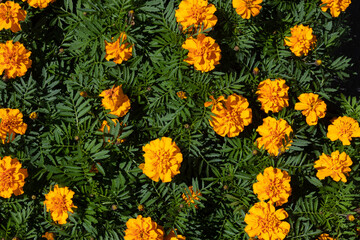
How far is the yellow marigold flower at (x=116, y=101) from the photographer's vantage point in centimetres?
204

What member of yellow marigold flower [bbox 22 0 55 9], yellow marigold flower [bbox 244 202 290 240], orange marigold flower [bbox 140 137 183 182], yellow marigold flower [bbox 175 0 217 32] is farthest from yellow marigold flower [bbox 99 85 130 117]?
yellow marigold flower [bbox 244 202 290 240]

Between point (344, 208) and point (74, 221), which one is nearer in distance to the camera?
point (74, 221)

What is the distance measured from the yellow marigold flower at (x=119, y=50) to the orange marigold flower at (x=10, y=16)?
0.51 meters

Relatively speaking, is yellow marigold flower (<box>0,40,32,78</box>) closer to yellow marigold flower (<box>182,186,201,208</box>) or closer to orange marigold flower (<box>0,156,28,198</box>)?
orange marigold flower (<box>0,156,28,198</box>)

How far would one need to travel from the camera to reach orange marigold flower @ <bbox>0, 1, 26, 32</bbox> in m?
2.13

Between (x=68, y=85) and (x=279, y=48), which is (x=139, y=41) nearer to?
(x=68, y=85)

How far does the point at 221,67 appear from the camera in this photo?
232cm

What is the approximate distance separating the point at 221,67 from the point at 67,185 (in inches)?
42.9

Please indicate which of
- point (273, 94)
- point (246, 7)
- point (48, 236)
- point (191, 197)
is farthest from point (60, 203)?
point (246, 7)

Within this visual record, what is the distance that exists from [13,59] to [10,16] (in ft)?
0.79

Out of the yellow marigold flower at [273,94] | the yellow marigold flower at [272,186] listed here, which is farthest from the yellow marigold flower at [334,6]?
the yellow marigold flower at [272,186]

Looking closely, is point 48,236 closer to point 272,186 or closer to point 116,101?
point 116,101

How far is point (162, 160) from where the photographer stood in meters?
1.92

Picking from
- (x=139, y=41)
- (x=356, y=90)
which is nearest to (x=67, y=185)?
(x=139, y=41)
